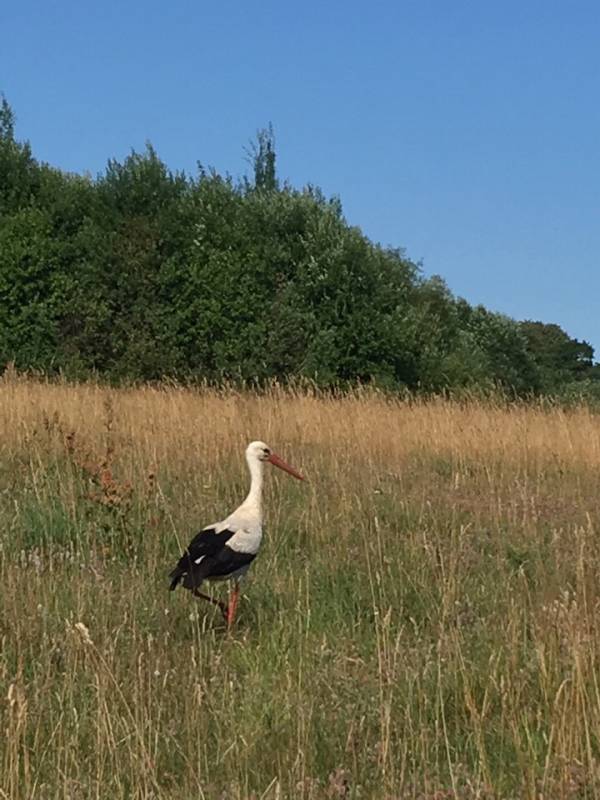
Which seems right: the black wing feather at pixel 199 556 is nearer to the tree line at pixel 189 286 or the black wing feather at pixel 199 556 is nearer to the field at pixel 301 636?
the field at pixel 301 636

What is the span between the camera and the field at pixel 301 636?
284cm

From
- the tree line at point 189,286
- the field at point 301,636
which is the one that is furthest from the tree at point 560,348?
the field at point 301,636

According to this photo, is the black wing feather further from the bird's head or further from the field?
the bird's head

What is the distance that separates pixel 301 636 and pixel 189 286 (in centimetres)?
1636

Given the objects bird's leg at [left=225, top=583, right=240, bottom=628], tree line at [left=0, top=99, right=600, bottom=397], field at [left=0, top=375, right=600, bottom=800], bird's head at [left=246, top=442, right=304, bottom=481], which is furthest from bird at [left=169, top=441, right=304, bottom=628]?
tree line at [left=0, top=99, right=600, bottom=397]

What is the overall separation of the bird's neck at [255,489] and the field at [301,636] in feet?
1.60

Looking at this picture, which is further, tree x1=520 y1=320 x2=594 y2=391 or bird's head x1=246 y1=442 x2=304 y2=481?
tree x1=520 y1=320 x2=594 y2=391

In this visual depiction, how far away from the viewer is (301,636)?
13.6ft

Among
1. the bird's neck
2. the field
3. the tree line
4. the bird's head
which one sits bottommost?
the field

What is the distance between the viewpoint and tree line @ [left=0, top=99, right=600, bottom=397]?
19938 mm

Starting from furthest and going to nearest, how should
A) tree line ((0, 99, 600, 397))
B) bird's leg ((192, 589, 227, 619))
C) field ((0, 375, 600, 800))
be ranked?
tree line ((0, 99, 600, 397)) < bird's leg ((192, 589, 227, 619)) < field ((0, 375, 600, 800))

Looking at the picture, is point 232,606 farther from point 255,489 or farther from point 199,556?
point 255,489

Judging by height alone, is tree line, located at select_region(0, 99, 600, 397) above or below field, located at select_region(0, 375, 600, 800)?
above

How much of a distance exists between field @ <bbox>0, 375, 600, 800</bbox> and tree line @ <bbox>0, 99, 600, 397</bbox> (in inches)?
441
